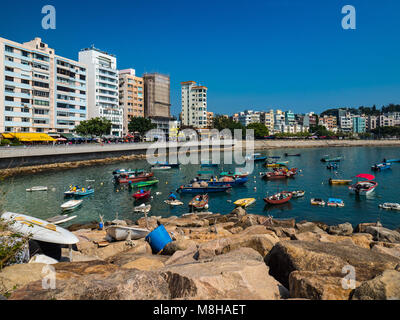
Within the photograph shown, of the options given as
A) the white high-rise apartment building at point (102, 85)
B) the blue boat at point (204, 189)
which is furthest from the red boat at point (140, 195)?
the white high-rise apartment building at point (102, 85)

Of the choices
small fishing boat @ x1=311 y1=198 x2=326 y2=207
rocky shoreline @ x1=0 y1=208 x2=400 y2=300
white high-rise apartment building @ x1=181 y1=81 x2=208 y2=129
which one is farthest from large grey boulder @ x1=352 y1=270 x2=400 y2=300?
white high-rise apartment building @ x1=181 y1=81 x2=208 y2=129

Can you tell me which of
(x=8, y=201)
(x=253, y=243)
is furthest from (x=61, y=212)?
(x=253, y=243)

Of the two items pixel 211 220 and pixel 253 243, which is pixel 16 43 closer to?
pixel 211 220

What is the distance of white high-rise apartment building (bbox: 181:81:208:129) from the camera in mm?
145875

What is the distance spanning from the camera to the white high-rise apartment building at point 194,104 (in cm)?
14588

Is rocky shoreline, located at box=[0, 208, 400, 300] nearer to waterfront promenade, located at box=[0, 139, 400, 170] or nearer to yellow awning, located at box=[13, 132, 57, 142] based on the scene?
waterfront promenade, located at box=[0, 139, 400, 170]

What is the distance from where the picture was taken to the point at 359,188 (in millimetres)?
38656

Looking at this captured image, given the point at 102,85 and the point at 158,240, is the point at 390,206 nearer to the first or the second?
the point at 158,240

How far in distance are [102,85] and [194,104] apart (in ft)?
191

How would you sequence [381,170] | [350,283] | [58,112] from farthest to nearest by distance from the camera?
[58,112], [381,170], [350,283]

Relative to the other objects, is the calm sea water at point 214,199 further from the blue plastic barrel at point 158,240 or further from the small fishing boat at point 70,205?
the blue plastic barrel at point 158,240

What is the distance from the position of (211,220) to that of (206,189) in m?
16.9

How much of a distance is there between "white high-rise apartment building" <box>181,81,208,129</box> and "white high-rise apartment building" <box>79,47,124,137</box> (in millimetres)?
49420
